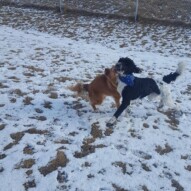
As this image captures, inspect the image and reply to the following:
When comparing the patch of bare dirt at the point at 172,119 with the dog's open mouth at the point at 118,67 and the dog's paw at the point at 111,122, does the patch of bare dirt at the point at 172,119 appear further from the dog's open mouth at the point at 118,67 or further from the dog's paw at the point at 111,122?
the dog's open mouth at the point at 118,67

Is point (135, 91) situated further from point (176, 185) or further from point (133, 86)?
point (176, 185)

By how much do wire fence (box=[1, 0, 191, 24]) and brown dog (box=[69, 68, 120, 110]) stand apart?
9.41 metres

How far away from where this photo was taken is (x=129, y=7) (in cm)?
1611

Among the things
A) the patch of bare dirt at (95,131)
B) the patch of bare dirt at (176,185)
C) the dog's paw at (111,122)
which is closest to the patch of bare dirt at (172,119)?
the dog's paw at (111,122)

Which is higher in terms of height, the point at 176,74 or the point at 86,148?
the point at 176,74

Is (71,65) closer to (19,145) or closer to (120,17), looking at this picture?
(19,145)

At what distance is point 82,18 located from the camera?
49.6 ft

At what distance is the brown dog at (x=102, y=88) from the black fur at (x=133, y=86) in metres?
0.22

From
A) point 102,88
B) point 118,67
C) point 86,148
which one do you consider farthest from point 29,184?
point 118,67

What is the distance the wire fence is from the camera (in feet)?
48.5

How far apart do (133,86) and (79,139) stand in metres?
1.37

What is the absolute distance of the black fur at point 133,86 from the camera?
5.40 metres

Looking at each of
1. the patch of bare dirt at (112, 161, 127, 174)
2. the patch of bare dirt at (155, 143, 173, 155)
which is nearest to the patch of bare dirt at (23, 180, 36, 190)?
the patch of bare dirt at (112, 161, 127, 174)

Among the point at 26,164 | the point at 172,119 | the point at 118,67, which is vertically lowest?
the point at 172,119
